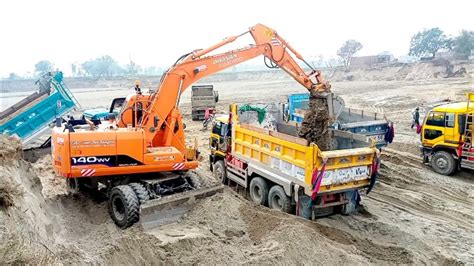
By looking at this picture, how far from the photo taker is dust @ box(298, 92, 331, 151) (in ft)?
→ 30.8

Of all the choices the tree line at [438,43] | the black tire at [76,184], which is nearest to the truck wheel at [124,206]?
the black tire at [76,184]

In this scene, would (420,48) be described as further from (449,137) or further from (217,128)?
(217,128)

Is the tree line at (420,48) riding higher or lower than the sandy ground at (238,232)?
higher

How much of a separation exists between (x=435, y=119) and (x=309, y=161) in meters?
6.64

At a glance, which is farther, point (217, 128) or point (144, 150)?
point (217, 128)

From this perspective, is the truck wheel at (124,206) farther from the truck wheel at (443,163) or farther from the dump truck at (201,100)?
the dump truck at (201,100)

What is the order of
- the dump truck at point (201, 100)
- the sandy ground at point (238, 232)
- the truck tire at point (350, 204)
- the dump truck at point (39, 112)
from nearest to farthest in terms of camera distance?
the sandy ground at point (238, 232)
the truck tire at point (350, 204)
the dump truck at point (39, 112)
the dump truck at point (201, 100)

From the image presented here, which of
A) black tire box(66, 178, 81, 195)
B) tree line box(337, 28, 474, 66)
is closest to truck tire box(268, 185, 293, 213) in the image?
black tire box(66, 178, 81, 195)

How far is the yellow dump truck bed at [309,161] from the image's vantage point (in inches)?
313

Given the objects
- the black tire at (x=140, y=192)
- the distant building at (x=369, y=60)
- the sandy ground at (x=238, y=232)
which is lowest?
the sandy ground at (x=238, y=232)

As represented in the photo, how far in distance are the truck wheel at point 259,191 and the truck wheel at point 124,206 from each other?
277cm

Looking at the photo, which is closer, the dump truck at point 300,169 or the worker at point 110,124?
the dump truck at point 300,169

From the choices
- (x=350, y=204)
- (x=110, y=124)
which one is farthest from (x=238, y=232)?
(x=110, y=124)

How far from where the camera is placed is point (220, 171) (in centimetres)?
1131
